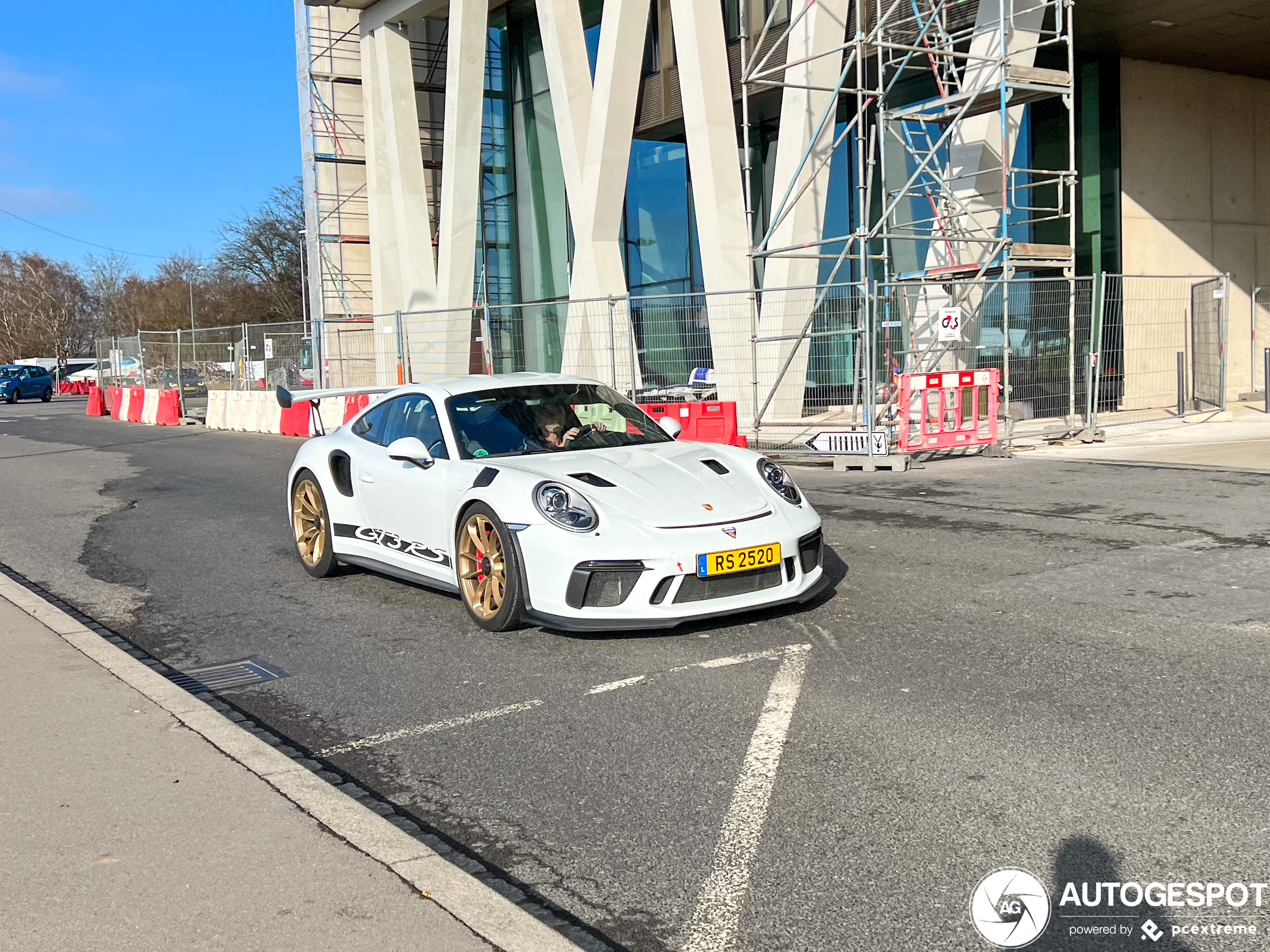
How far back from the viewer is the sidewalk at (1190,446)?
43.7 feet

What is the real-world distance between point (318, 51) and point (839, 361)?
28920mm

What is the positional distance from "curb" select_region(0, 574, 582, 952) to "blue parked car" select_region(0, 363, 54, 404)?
167ft

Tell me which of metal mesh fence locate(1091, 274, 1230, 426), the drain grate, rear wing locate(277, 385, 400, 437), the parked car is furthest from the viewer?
the parked car

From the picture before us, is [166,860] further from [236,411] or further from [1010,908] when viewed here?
[236,411]

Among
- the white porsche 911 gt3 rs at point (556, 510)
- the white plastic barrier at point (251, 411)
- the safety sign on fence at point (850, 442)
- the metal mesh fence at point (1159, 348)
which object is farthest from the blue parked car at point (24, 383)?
the white porsche 911 gt3 rs at point (556, 510)

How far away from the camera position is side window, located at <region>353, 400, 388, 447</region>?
25.7 feet

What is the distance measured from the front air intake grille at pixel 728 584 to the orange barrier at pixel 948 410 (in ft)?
27.2

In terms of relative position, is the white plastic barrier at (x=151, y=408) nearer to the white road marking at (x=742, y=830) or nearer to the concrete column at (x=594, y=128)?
the concrete column at (x=594, y=128)

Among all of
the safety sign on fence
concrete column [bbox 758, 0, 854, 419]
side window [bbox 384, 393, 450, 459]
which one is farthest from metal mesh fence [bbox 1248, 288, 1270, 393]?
side window [bbox 384, 393, 450, 459]

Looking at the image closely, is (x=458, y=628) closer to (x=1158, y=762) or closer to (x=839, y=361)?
(x=1158, y=762)

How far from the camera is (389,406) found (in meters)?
7.93

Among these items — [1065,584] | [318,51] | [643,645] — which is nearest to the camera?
[643,645]

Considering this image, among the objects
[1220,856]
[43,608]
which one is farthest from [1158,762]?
[43,608]

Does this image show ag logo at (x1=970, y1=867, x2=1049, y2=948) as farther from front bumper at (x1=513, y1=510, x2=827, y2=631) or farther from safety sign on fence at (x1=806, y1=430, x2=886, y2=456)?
safety sign on fence at (x1=806, y1=430, x2=886, y2=456)
